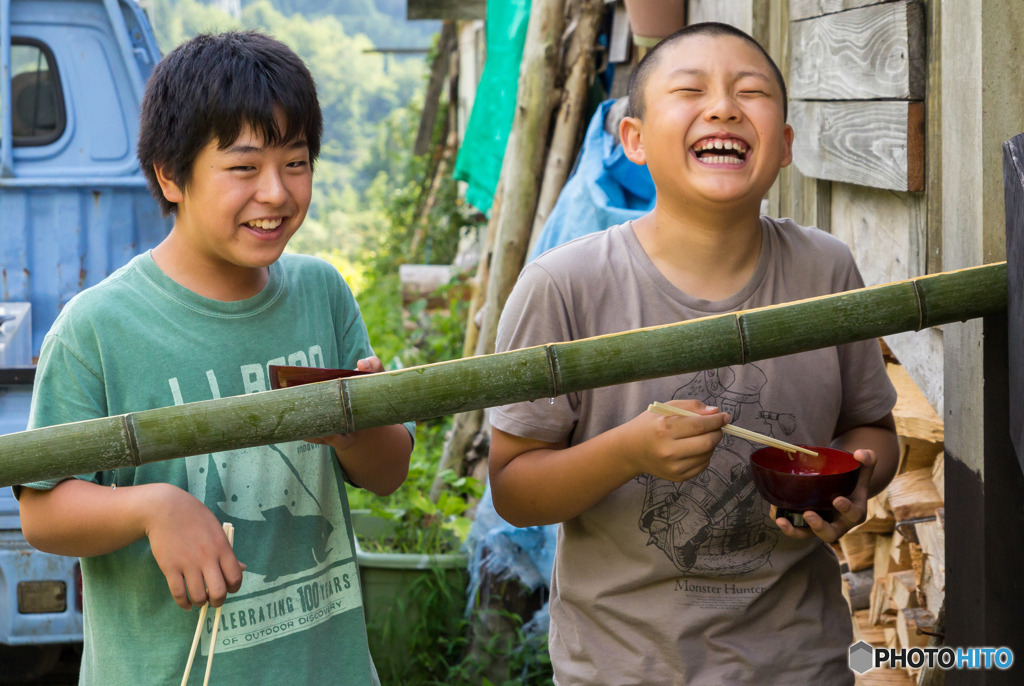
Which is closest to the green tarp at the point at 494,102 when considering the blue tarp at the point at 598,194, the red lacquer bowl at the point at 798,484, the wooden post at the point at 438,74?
the blue tarp at the point at 598,194

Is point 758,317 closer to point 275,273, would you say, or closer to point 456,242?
point 275,273

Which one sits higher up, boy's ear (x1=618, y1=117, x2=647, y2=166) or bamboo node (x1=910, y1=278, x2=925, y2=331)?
boy's ear (x1=618, y1=117, x2=647, y2=166)

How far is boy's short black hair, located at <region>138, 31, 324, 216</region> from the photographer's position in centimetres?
153

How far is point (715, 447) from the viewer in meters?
1.51

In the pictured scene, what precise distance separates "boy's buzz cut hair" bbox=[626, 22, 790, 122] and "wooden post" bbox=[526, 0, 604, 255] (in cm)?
239

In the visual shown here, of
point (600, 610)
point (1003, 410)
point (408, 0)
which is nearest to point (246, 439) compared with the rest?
point (600, 610)

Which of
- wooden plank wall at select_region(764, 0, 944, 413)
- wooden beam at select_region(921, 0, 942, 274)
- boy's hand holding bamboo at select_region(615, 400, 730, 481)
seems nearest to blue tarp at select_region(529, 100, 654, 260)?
wooden plank wall at select_region(764, 0, 944, 413)

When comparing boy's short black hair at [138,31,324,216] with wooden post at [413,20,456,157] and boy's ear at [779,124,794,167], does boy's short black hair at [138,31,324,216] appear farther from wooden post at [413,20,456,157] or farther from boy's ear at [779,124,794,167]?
wooden post at [413,20,456,157]

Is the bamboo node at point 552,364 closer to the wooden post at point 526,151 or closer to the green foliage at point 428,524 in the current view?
the green foliage at point 428,524

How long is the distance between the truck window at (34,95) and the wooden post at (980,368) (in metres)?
4.02

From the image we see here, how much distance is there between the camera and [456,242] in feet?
32.4

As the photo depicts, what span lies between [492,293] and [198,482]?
111 inches

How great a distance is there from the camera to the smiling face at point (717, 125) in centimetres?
159

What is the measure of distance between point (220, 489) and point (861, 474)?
3.57ft
